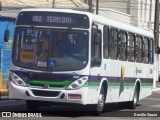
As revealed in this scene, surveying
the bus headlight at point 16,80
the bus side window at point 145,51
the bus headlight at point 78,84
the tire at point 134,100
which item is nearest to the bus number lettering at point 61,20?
the bus headlight at point 78,84

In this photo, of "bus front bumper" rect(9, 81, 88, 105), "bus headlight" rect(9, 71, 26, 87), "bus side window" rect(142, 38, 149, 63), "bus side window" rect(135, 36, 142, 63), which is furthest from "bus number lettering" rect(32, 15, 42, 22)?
"bus side window" rect(142, 38, 149, 63)

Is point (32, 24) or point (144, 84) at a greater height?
point (32, 24)

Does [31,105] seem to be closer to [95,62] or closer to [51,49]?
[51,49]

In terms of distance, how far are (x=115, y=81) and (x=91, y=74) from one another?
2.74 meters

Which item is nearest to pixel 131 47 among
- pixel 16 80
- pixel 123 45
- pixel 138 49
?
pixel 138 49

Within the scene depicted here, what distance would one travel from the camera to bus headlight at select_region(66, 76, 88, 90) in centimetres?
1552

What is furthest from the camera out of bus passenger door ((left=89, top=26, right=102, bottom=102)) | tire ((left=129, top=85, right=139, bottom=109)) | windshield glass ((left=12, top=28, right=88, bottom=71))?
tire ((left=129, top=85, right=139, bottom=109))

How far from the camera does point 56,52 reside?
1581 cm

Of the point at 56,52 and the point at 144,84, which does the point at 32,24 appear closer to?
the point at 56,52

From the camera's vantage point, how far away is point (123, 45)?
1923 cm

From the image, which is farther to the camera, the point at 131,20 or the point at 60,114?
the point at 131,20

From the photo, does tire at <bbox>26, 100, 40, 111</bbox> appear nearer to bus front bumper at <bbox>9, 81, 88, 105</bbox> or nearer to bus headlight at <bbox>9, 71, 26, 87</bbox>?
bus front bumper at <bbox>9, 81, 88, 105</bbox>

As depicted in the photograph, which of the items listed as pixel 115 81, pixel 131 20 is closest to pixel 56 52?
pixel 115 81

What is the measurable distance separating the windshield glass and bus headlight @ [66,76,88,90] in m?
0.33
